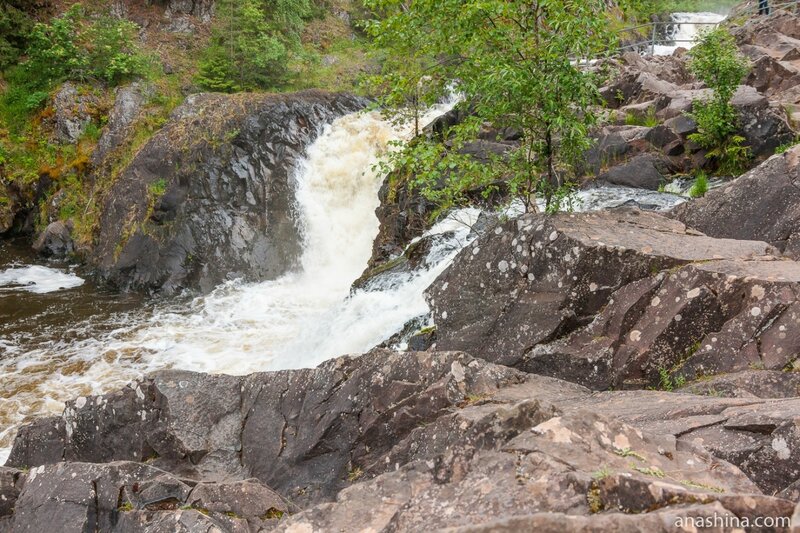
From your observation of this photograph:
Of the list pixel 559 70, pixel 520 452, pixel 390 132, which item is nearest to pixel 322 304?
pixel 390 132

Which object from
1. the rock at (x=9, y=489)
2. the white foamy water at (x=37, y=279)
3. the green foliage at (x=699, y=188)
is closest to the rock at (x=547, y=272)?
the rock at (x=9, y=489)

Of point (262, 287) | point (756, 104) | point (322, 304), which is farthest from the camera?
point (262, 287)

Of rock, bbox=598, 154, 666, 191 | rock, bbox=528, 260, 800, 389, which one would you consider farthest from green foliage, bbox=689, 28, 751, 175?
rock, bbox=528, 260, 800, 389

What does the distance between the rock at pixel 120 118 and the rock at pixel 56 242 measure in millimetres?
2553

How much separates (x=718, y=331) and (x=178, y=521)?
5685 mm

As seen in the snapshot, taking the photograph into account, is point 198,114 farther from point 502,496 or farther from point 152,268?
point 502,496

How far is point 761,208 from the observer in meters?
8.63

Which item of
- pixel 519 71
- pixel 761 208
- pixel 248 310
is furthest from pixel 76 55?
pixel 761 208

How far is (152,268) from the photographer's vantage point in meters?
18.1

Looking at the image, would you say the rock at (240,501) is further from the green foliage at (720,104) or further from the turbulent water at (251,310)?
the green foliage at (720,104)

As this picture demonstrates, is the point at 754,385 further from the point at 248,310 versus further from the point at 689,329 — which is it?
the point at 248,310

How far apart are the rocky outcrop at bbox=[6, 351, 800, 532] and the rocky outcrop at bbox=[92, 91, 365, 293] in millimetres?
10554

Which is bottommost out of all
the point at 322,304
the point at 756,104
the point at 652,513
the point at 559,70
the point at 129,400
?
the point at 322,304

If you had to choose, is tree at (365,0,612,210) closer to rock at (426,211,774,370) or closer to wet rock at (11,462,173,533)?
rock at (426,211,774,370)
